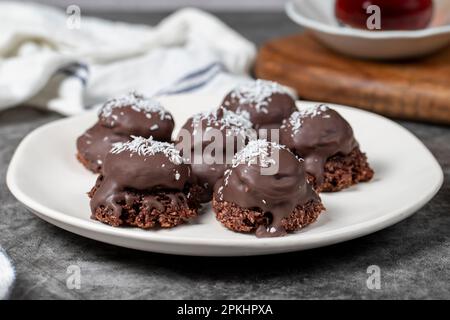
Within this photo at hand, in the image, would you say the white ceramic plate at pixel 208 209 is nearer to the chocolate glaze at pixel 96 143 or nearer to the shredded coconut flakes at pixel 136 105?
the chocolate glaze at pixel 96 143

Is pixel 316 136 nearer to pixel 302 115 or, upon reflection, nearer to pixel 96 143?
pixel 302 115

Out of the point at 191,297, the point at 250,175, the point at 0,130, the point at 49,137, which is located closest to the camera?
the point at 191,297

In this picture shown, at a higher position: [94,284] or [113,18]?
[94,284]

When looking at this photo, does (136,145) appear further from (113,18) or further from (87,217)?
(113,18)

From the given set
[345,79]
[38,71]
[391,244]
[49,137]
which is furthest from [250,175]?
[38,71]

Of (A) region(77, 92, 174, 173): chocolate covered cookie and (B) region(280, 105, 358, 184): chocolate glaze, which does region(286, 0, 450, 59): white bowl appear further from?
(A) region(77, 92, 174, 173): chocolate covered cookie

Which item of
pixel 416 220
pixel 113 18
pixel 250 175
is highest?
pixel 250 175
